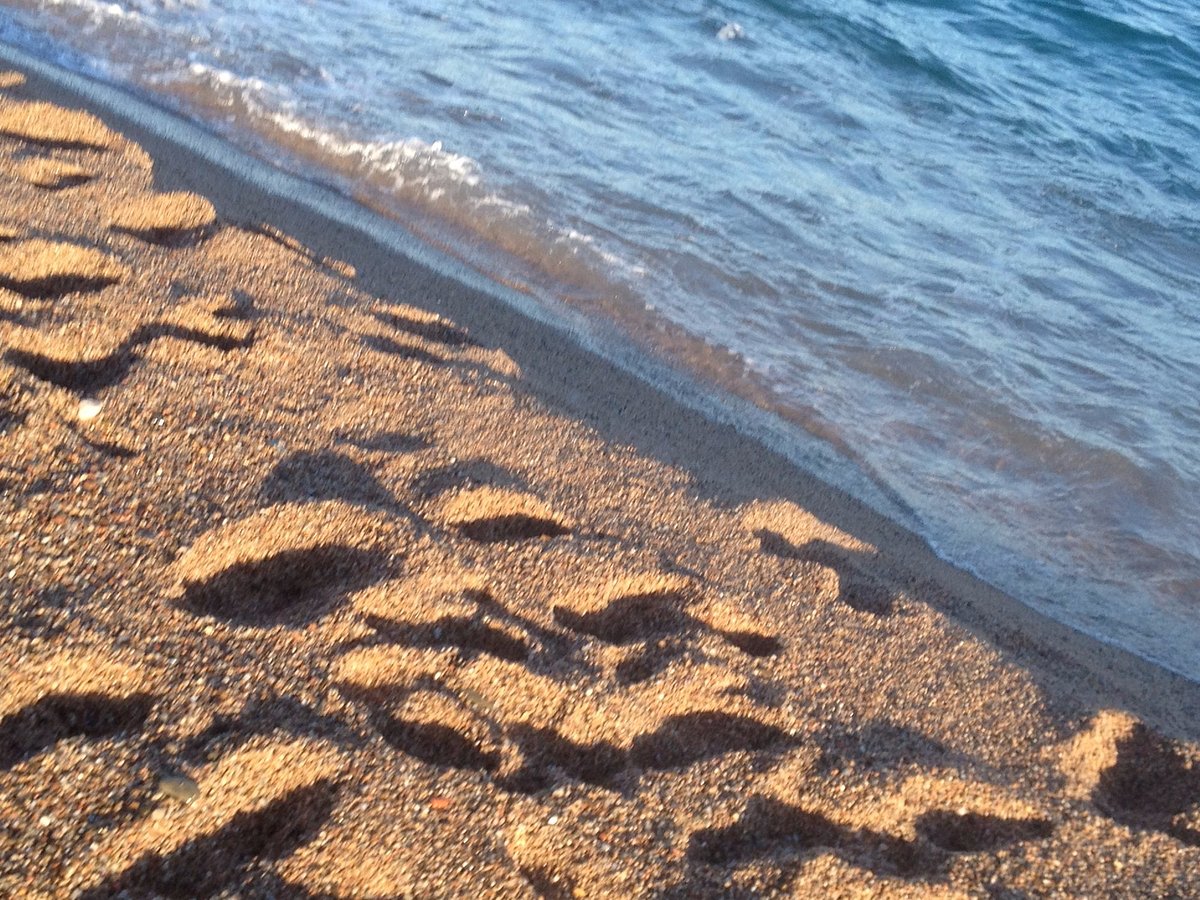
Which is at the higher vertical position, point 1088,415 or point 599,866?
point 1088,415

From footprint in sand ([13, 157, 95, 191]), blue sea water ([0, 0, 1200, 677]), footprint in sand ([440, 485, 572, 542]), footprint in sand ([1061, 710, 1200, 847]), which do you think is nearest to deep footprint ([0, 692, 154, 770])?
footprint in sand ([440, 485, 572, 542])

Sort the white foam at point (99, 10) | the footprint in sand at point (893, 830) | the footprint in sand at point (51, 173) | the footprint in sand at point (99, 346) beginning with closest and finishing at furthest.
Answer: the footprint in sand at point (893, 830) < the footprint in sand at point (99, 346) < the footprint in sand at point (51, 173) < the white foam at point (99, 10)

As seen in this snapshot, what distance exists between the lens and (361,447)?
2832mm

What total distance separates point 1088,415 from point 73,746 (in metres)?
4.17

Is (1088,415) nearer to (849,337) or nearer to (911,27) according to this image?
(849,337)

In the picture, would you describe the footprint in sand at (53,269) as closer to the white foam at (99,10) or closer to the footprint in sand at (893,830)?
the footprint in sand at (893,830)

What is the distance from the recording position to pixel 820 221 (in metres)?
5.69

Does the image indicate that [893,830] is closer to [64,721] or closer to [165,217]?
[64,721]

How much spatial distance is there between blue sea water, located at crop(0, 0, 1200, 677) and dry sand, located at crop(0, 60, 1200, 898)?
690mm

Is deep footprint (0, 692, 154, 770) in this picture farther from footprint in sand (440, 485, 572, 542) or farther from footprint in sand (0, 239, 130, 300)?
footprint in sand (0, 239, 130, 300)

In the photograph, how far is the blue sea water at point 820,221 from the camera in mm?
4125

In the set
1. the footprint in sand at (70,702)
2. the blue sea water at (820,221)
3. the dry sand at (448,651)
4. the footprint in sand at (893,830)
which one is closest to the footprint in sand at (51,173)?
the dry sand at (448,651)

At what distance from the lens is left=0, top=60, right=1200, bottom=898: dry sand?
1872mm

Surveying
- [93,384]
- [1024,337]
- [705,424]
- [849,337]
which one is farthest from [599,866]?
[1024,337]
